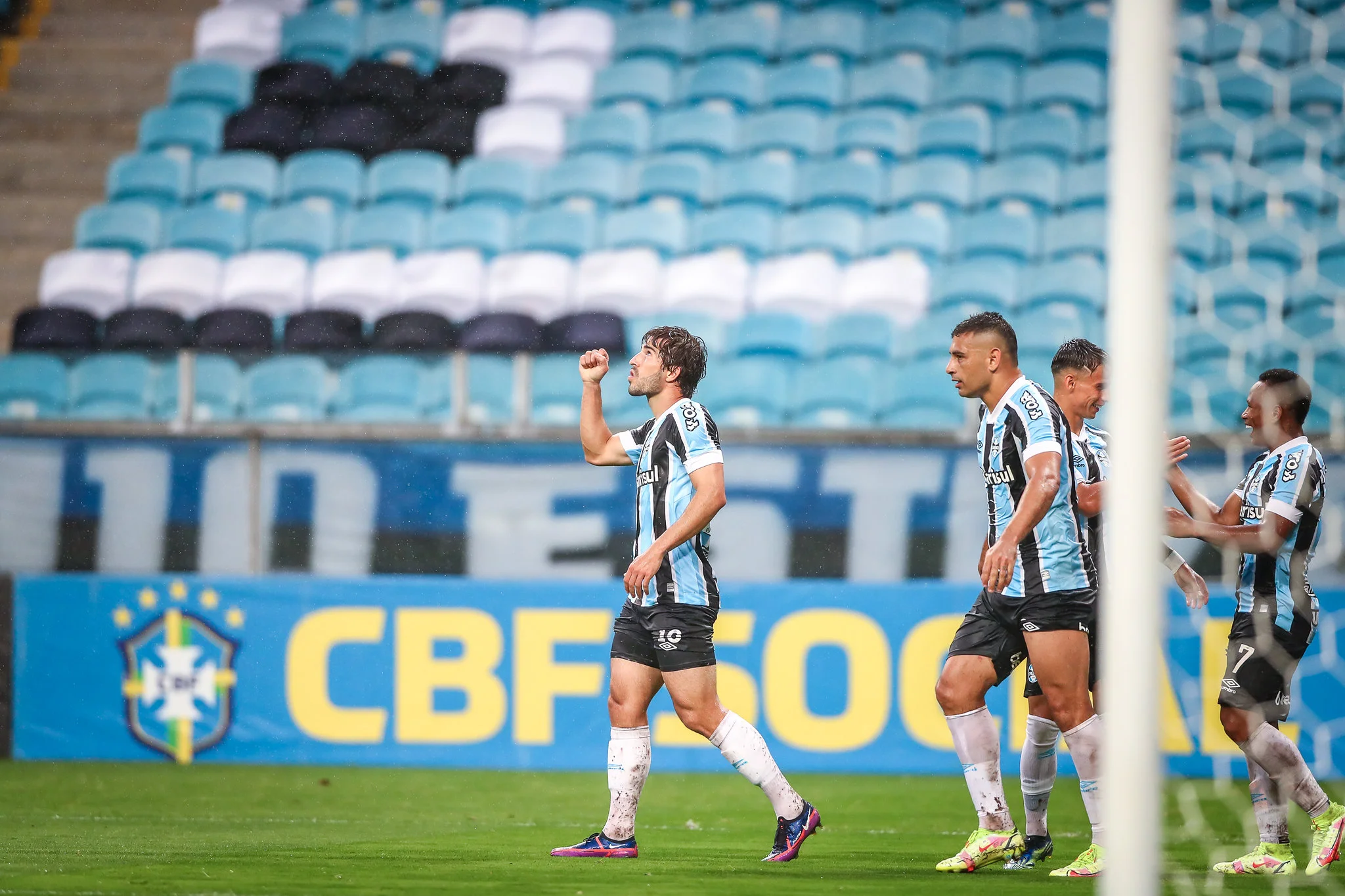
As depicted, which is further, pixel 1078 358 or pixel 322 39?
pixel 322 39

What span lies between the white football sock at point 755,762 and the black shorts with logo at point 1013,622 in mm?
722

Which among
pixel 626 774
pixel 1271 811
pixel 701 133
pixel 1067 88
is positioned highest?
pixel 1067 88

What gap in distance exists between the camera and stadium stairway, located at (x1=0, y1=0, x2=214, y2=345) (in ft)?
44.9

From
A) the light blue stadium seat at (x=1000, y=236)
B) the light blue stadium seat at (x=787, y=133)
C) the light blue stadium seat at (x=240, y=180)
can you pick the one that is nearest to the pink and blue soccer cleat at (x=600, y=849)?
the light blue stadium seat at (x=1000, y=236)

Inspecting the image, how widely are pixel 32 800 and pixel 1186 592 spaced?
5.14 metres

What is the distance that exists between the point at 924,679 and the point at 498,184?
643 cm

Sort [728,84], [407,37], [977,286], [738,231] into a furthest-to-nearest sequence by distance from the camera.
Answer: [407,37], [728,84], [738,231], [977,286]

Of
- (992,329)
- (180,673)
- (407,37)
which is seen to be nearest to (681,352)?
(992,329)

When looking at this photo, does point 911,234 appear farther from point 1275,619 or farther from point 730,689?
point 1275,619

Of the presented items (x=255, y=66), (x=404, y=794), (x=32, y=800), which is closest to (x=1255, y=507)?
(x=404, y=794)

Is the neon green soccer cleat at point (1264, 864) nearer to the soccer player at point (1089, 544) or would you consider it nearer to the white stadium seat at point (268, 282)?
the soccer player at point (1089, 544)

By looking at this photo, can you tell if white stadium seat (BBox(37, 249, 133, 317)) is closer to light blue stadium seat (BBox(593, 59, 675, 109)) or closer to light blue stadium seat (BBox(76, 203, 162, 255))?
light blue stadium seat (BBox(76, 203, 162, 255))

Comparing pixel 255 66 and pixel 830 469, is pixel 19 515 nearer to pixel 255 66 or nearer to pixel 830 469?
pixel 830 469

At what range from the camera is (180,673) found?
28.7 ft
